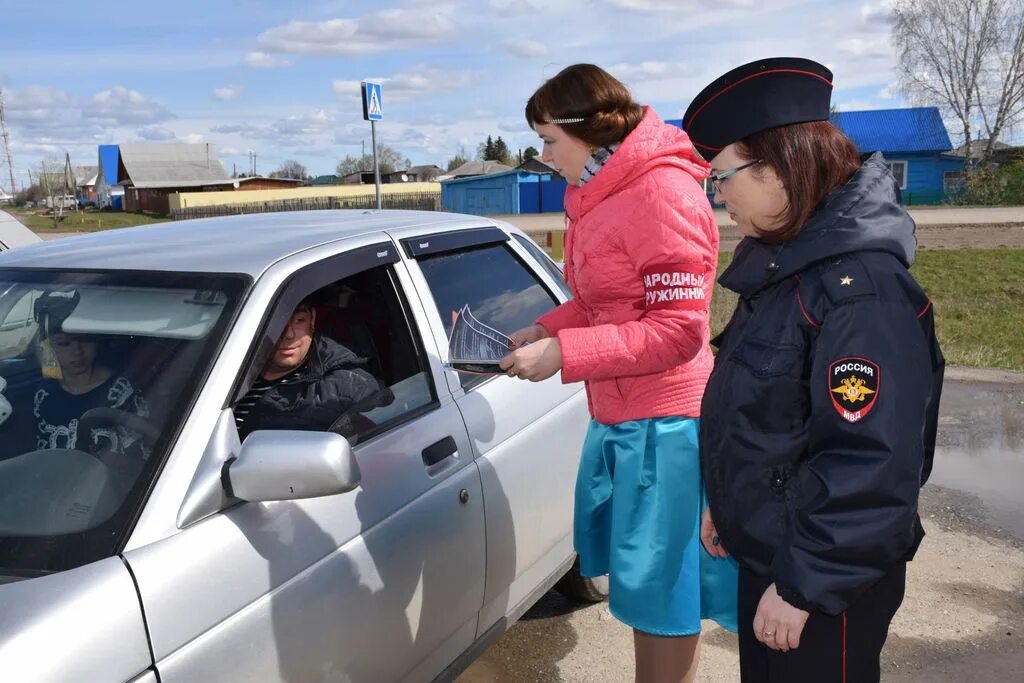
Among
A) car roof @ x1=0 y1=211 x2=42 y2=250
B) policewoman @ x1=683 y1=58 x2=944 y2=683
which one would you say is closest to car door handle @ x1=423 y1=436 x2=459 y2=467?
policewoman @ x1=683 y1=58 x2=944 y2=683

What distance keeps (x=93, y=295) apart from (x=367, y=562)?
3.45ft

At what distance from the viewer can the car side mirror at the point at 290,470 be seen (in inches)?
72.4

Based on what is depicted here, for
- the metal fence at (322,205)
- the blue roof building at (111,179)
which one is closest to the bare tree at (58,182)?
the blue roof building at (111,179)

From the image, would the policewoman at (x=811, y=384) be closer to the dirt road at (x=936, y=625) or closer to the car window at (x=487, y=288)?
the car window at (x=487, y=288)

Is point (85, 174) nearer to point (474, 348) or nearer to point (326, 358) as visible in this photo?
point (326, 358)

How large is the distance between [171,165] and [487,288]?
7334 centimetres

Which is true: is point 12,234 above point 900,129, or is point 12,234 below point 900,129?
below

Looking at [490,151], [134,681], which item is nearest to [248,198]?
[490,151]

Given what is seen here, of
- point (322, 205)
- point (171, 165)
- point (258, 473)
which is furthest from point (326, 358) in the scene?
point (171, 165)

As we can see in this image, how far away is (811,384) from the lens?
64.7 inches

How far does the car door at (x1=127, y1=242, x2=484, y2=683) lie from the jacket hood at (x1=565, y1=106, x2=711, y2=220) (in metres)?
0.76

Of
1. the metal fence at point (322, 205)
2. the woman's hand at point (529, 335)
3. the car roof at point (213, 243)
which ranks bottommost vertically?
the metal fence at point (322, 205)

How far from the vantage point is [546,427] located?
10.5 feet

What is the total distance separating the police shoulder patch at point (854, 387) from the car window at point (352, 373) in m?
1.30
